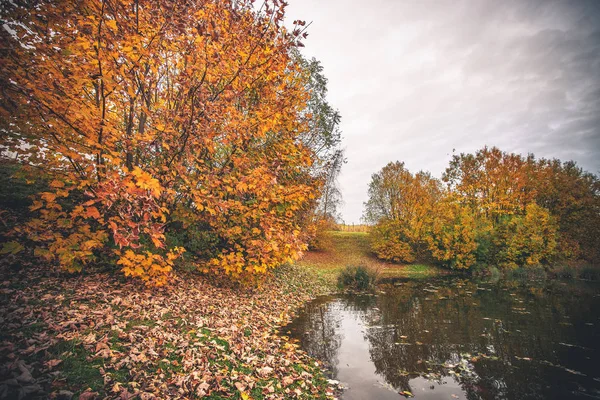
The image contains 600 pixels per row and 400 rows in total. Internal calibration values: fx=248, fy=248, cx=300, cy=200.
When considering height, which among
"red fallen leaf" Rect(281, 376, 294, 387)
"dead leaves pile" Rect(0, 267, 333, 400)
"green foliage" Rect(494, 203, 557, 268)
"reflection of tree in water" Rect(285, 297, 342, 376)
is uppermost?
"green foliage" Rect(494, 203, 557, 268)

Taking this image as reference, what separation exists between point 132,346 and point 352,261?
981 inches

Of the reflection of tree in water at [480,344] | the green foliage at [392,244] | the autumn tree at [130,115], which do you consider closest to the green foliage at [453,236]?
the green foliage at [392,244]

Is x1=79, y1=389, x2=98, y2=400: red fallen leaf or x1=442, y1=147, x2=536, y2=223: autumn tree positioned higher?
x1=442, y1=147, x2=536, y2=223: autumn tree

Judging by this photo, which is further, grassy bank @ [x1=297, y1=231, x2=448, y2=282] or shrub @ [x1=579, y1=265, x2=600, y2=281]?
grassy bank @ [x1=297, y1=231, x2=448, y2=282]

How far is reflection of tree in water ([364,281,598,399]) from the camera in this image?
4972 millimetres

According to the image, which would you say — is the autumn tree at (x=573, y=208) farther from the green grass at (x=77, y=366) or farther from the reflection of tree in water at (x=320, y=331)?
the green grass at (x=77, y=366)

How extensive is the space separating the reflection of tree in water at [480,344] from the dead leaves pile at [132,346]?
2.54 meters

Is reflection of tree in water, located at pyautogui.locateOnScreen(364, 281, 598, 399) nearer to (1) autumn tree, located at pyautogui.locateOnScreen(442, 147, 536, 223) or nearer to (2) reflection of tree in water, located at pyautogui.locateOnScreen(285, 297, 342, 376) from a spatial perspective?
(2) reflection of tree in water, located at pyautogui.locateOnScreen(285, 297, 342, 376)

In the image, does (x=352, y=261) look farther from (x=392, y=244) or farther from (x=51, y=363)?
(x=51, y=363)

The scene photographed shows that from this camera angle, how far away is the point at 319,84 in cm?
1798

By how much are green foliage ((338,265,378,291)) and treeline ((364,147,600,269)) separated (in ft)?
44.2

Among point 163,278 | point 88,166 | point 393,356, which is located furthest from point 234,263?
point 393,356

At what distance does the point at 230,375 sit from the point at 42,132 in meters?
5.07

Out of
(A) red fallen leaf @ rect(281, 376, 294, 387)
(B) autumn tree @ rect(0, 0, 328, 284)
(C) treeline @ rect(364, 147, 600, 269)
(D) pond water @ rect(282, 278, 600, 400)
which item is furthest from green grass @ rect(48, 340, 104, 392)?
(C) treeline @ rect(364, 147, 600, 269)
